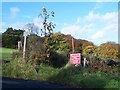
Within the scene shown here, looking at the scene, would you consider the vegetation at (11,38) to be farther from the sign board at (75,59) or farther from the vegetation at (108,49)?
the vegetation at (108,49)

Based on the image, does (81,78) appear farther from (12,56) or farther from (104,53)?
(104,53)

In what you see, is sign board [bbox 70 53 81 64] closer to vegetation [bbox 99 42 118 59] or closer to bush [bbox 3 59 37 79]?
bush [bbox 3 59 37 79]

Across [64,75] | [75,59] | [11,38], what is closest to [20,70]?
[64,75]

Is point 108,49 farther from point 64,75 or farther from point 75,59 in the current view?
point 64,75

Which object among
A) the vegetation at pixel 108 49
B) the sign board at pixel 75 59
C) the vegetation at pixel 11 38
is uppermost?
the vegetation at pixel 11 38

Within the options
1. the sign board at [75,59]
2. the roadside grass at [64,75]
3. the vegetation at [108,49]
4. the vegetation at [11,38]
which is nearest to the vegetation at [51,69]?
the roadside grass at [64,75]

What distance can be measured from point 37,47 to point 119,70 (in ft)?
16.0

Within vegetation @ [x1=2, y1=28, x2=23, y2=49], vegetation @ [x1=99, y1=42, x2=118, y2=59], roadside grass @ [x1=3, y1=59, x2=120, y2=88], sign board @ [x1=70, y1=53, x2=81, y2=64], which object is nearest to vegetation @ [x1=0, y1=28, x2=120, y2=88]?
roadside grass @ [x1=3, y1=59, x2=120, y2=88]

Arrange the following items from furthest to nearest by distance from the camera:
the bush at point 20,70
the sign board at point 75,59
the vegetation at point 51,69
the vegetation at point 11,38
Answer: the vegetation at point 11,38
the sign board at point 75,59
the bush at point 20,70
the vegetation at point 51,69

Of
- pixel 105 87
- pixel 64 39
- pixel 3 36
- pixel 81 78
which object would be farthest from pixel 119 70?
pixel 64 39

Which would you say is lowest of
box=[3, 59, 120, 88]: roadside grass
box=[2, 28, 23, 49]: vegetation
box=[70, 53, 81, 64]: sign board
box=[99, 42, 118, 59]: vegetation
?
box=[3, 59, 120, 88]: roadside grass

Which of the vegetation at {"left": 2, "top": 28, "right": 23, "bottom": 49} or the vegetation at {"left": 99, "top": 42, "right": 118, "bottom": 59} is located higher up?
the vegetation at {"left": 2, "top": 28, "right": 23, "bottom": 49}

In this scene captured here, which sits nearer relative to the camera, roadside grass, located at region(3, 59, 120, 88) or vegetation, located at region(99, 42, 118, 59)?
roadside grass, located at region(3, 59, 120, 88)

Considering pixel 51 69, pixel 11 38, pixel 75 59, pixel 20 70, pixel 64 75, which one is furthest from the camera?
pixel 11 38
